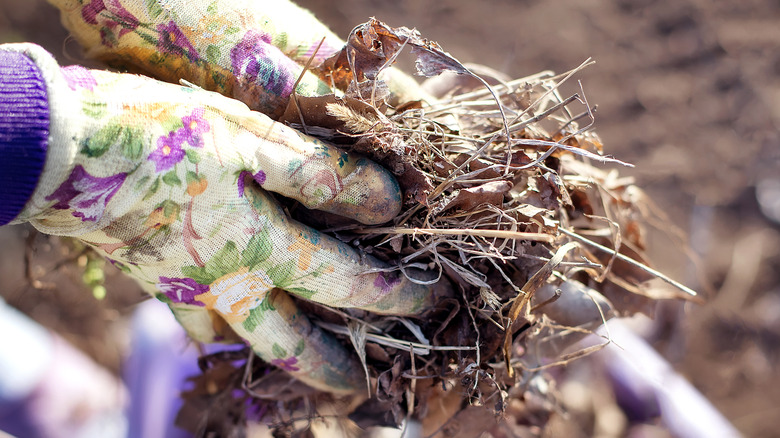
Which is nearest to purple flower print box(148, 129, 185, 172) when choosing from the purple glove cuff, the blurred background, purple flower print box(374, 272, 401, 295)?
the purple glove cuff

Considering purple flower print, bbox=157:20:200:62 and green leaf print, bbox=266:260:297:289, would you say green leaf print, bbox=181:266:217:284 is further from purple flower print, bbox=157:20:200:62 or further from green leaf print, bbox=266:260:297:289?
purple flower print, bbox=157:20:200:62

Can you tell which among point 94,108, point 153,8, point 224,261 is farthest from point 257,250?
point 153,8

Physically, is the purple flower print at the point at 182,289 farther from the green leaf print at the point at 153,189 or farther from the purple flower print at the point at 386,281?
the purple flower print at the point at 386,281

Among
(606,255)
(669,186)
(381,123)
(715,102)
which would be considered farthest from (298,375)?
(715,102)

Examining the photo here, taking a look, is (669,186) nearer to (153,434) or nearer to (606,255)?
(606,255)

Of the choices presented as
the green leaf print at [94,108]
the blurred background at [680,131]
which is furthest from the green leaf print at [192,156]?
the blurred background at [680,131]
